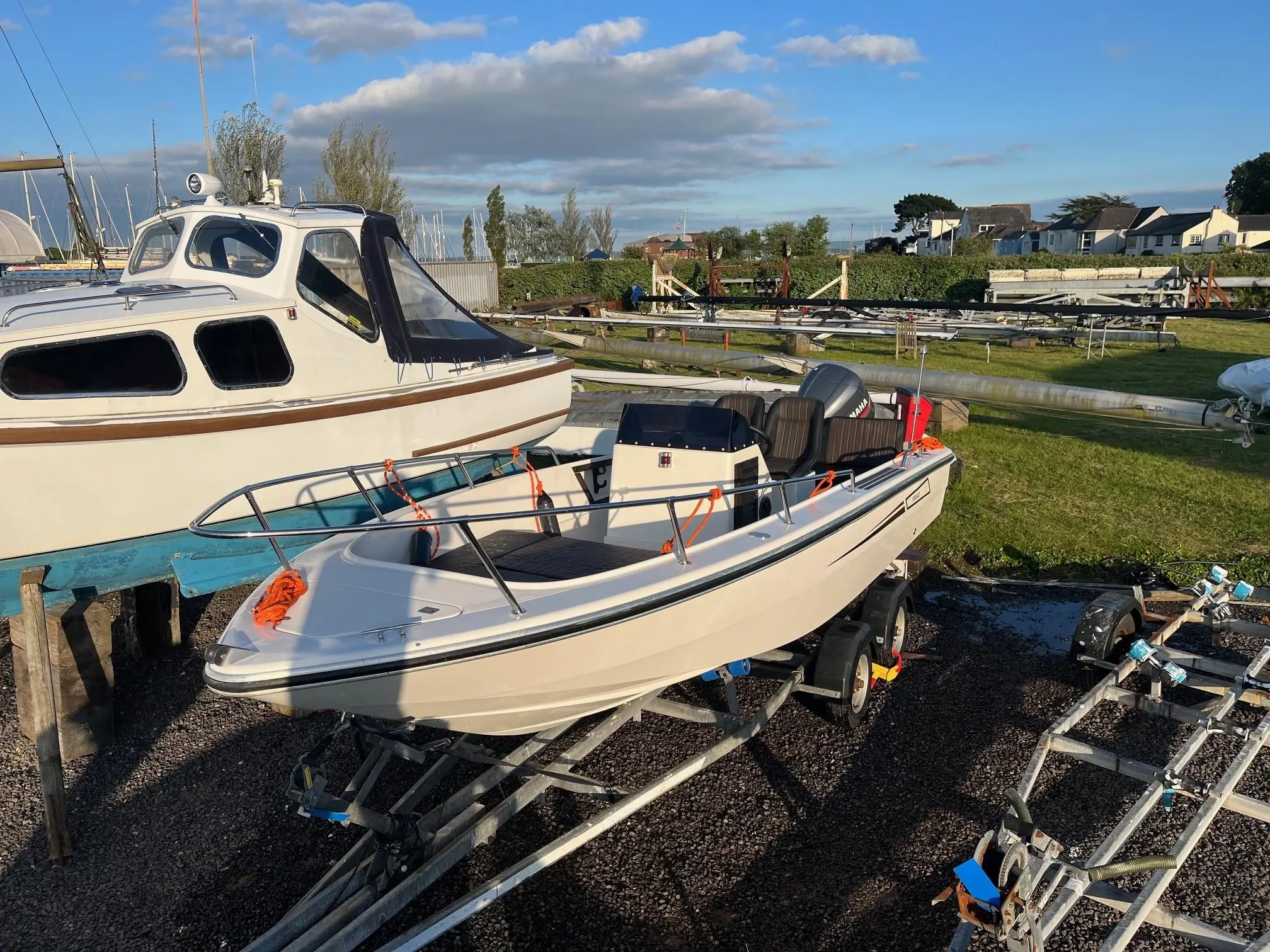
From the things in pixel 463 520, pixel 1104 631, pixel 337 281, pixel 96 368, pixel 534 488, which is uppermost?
pixel 337 281

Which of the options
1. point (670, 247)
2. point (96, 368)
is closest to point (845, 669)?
point (96, 368)

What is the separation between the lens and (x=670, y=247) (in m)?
64.4

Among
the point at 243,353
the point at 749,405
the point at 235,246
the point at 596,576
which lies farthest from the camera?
the point at 235,246

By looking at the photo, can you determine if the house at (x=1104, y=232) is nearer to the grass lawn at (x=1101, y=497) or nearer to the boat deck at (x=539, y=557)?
the grass lawn at (x=1101, y=497)

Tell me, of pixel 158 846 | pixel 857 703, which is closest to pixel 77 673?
pixel 158 846

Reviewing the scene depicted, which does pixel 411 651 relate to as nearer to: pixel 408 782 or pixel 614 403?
pixel 408 782

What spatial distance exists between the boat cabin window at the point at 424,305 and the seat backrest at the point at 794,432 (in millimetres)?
2685

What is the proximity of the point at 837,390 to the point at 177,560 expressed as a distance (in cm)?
469

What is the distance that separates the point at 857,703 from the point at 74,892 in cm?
396

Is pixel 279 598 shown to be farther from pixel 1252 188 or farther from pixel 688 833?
pixel 1252 188

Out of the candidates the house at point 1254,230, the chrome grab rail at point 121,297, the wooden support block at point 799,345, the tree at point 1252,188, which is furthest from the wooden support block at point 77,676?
the tree at point 1252,188

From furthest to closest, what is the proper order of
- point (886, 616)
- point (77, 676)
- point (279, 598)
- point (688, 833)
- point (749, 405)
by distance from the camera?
point (749, 405) < point (886, 616) < point (77, 676) < point (688, 833) < point (279, 598)

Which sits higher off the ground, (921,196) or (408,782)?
(921,196)

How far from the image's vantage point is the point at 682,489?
4.95 metres
